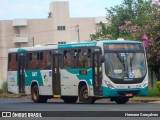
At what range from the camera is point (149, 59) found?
147 ft

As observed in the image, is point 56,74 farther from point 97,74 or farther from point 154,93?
point 154,93

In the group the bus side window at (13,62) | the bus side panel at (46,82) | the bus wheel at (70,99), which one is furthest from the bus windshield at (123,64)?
the bus side window at (13,62)

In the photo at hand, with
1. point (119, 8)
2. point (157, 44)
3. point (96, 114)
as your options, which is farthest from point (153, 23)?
point (96, 114)

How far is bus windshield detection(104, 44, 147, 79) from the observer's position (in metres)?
32.8

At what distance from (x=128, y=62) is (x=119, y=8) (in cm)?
3003

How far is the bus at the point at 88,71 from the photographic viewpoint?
3288cm

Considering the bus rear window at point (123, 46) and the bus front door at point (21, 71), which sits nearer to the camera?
the bus rear window at point (123, 46)

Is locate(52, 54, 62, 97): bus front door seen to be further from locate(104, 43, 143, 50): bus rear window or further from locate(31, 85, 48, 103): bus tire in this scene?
locate(104, 43, 143, 50): bus rear window

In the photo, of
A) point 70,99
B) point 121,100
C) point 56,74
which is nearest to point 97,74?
point 121,100

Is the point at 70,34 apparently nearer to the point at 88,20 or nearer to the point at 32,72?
the point at 88,20

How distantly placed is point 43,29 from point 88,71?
57.3 meters

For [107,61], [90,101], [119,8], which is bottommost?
[90,101]

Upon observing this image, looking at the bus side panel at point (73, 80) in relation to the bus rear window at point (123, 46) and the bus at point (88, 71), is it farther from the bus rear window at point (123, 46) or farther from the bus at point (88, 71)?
the bus rear window at point (123, 46)

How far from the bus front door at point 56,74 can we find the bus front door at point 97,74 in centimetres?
329
